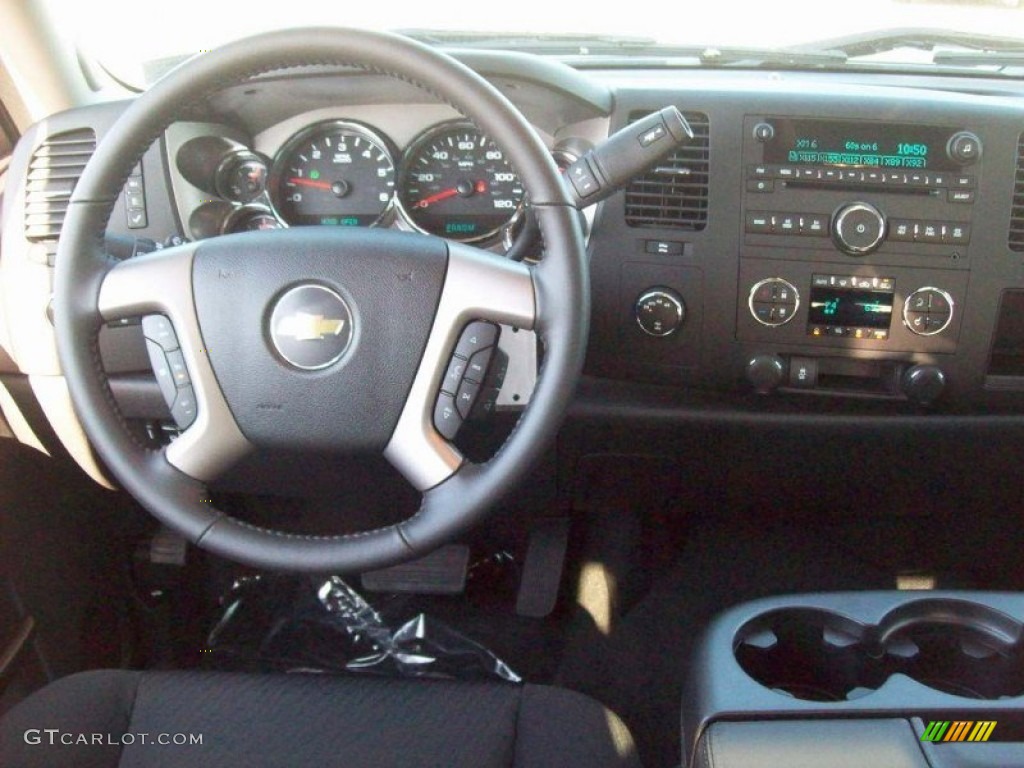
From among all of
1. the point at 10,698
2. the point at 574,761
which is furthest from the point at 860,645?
the point at 10,698

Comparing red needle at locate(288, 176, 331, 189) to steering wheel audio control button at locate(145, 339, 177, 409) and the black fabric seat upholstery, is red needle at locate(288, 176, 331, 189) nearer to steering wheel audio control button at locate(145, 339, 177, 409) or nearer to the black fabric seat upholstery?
steering wheel audio control button at locate(145, 339, 177, 409)

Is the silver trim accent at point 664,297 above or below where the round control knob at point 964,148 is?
below

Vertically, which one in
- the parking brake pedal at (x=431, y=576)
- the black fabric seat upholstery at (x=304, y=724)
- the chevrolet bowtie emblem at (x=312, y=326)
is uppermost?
the chevrolet bowtie emblem at (x=312, y=326)

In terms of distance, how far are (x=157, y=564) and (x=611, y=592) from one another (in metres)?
0.99

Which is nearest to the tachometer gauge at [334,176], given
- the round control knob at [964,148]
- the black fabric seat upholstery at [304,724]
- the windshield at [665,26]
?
the windshield at [665,26]

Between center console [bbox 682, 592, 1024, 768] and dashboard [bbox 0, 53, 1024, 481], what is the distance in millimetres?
467

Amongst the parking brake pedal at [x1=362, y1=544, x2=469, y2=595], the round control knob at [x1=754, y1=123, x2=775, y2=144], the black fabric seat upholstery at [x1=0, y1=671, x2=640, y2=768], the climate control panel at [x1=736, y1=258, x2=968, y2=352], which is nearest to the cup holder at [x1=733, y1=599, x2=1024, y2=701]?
the black fabric seat upholstery at [x1=0, y1=671, x2=640, y2=768]

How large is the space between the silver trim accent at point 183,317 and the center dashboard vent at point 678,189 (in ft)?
2.28

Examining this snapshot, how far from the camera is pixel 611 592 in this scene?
2104 mm

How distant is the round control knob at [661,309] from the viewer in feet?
5.07

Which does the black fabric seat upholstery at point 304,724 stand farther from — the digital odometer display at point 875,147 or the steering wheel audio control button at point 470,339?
the digital odometer display at point 875,147

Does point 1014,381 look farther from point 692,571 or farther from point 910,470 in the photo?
point 692,571

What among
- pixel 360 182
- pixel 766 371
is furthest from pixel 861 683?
pixel 360 182

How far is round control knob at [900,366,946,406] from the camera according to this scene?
152 cm
